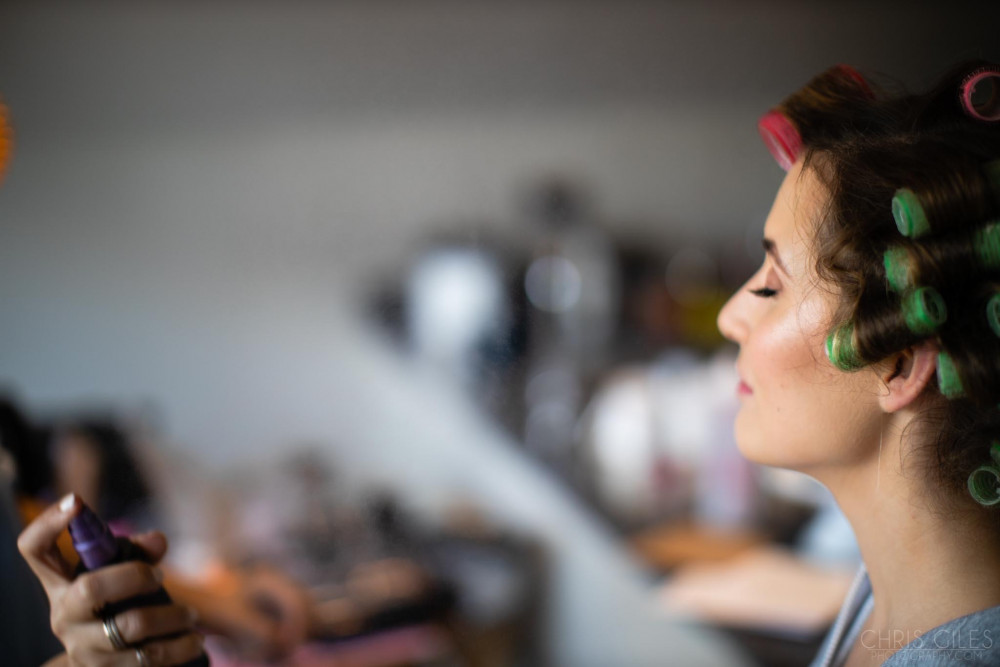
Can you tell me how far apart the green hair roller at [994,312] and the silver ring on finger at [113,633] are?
63cm

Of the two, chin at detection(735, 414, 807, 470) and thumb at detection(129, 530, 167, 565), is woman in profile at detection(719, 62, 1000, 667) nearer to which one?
chin at detection(735, 414, 807, 470)

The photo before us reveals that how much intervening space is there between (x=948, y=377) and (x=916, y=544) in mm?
154

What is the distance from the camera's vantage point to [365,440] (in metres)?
2.62

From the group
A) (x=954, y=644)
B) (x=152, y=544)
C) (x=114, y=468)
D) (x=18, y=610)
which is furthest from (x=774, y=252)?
(x=114, y=468)

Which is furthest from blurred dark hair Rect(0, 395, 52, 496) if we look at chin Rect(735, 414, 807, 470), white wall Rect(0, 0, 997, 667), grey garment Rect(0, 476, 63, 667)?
white wall Rect(0, 0, 997, 667)

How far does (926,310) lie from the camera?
0.47 meters

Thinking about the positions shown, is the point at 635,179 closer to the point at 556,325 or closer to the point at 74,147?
the point at 556,325

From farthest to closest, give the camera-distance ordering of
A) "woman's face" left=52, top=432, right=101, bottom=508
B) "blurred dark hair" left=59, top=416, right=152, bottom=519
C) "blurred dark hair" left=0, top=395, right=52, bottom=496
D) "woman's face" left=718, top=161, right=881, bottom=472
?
1. "blurred dark hair" left=59, top=416, right=152, bottom=519
2. "woman's face" left=52, top=432, right=101, bottom=508
3. "blurred dark hair" left=0, top=395, right=52, bottom=496
4. "woman's face" left=718, top=161, right=881, bottom=472

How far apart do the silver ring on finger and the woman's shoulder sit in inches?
22.0

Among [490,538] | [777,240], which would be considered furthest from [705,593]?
[490,538]

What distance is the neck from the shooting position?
1.82ft

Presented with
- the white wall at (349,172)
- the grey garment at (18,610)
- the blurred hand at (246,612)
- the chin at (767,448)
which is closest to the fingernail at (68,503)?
the grey garment at (18,610)

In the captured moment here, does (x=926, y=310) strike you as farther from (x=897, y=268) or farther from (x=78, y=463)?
(x=78, y=463)

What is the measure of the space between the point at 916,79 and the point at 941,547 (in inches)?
Result: 83.5
